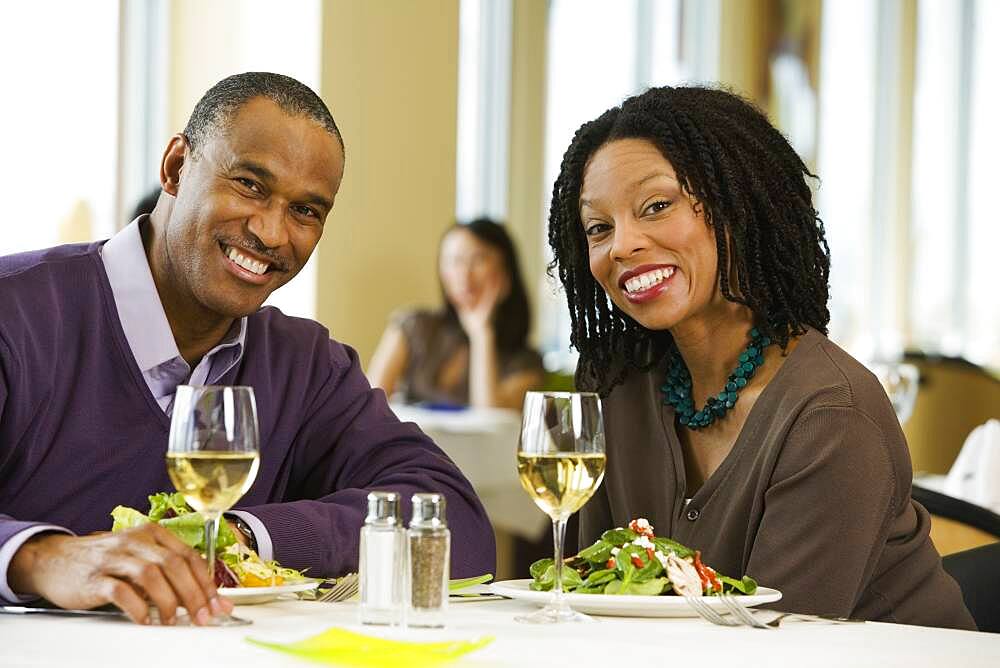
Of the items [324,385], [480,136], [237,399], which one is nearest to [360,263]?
[480,136]

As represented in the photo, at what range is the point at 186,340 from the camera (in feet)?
6.15

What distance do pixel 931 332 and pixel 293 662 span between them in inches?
358

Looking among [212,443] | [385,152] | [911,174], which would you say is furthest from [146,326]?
[911,174]

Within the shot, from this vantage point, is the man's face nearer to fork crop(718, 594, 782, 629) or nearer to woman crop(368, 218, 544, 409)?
fork crop(718, 594, 782, 629)

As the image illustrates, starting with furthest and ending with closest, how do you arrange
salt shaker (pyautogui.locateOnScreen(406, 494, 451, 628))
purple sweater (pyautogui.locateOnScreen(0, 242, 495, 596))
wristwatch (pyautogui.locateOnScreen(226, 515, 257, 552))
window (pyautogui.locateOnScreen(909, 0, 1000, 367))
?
window (pyautogui.locateOnScreen(909, 0, 1000, 367)) → purple sweater (pyautogui.locateOnScreen(0, 242, 495, 596)) → wristwatch (pyautogui.locateOnScreen(226, 515, 257, 552)) → salt shaker (pyautogui.locateOnScreen(406, 494, 451, 628))

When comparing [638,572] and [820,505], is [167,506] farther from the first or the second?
[820,505]

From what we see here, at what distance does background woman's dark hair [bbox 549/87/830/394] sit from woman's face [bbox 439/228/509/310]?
3198 millimetres

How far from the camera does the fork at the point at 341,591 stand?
1454mm

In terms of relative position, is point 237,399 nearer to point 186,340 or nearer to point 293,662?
point 293,662

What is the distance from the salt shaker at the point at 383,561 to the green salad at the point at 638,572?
22 cm

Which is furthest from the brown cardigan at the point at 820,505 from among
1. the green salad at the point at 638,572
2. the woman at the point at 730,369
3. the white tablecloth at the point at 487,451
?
the white tablecloth at the point at 487,451

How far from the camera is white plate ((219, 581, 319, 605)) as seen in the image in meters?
1.34

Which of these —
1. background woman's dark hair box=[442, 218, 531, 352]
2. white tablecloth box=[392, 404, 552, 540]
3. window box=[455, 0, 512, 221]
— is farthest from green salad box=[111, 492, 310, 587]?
window box=[455, 0, 512, 221]

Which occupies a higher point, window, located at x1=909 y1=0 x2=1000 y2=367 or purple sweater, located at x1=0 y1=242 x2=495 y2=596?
window, located at x1=909 y1=0 x2=1000 y2=367
